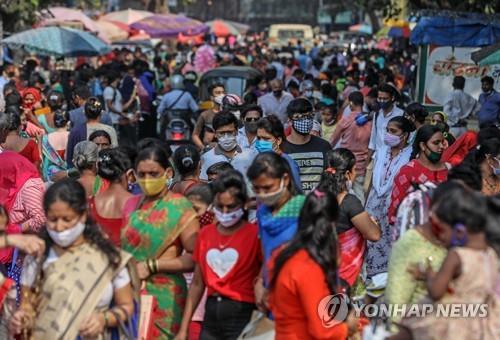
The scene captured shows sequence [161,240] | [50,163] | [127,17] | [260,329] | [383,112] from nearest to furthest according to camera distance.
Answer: [260,329], [161,240], [50,163], [383,112], [127,17]

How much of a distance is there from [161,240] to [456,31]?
13383mm

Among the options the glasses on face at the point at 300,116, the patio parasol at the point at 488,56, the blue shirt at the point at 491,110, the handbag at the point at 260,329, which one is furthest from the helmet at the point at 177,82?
the handbag at the point at 260,329

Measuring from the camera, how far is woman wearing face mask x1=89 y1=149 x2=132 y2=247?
20.8 ft

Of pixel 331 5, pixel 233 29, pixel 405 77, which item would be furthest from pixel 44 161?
pixel 331 5

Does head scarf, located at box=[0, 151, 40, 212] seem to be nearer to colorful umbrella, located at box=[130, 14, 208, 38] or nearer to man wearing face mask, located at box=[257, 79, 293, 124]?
man wearing face mask, located at box=[257, 79, 293, 124]

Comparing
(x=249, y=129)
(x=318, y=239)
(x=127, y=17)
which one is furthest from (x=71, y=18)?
(x=318, y=239)

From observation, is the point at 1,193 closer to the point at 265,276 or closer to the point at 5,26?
the point at 265,276

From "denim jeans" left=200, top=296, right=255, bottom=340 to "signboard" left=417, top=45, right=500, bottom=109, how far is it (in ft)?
44.9

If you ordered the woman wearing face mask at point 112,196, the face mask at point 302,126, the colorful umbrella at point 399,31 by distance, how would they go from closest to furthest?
the woman wearing face mask at point 112,196, the face mask at point 302,126, the colorful umbrella at point 399,31

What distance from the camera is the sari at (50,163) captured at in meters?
10.3

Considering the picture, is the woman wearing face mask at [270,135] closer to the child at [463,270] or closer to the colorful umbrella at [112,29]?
the child at [463,270]

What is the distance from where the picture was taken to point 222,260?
5.72 m

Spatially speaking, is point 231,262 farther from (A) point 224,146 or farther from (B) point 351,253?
(A) point 224,146

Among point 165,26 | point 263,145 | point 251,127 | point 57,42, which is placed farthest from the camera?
point 165,26
